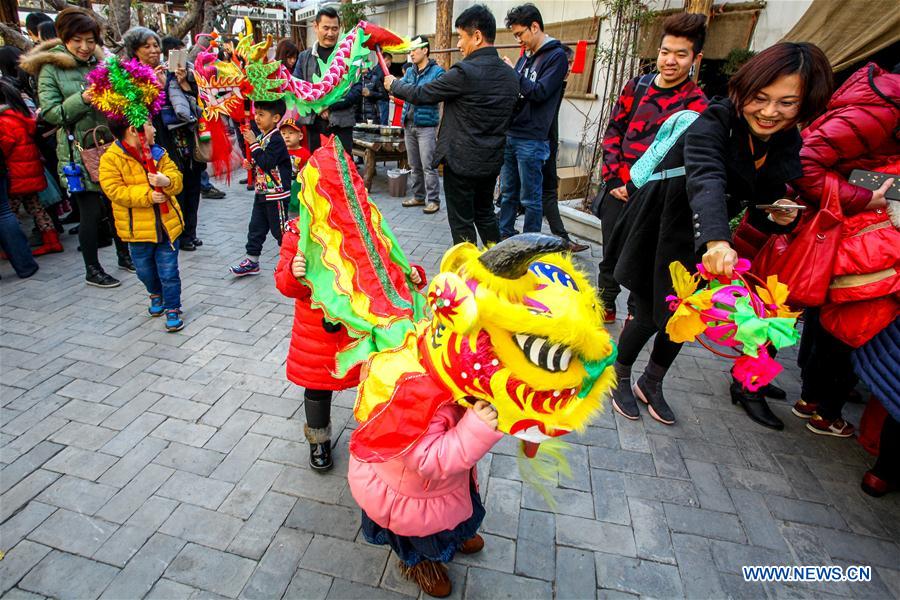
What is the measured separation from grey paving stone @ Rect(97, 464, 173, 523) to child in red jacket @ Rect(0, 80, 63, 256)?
3763mm

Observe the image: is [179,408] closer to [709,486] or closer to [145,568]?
[145,568]

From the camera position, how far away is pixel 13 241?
15.0ft

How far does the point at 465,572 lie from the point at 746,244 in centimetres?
240

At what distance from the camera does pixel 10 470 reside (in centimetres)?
256

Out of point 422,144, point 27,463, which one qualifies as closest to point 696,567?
point 27,463

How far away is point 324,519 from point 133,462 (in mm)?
1140

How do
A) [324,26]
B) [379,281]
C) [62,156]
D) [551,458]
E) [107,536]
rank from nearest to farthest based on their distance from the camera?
[551,458], [379,281], [107,536], [62,156], [324,26]

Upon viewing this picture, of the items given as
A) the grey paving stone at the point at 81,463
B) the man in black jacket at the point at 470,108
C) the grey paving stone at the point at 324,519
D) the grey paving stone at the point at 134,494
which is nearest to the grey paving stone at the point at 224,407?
the grey paving stone at the point at 134,494

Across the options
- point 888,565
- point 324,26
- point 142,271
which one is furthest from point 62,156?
point 888,565

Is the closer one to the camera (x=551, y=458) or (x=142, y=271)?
(x=551, y=458)

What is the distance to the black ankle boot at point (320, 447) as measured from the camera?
2.55 m

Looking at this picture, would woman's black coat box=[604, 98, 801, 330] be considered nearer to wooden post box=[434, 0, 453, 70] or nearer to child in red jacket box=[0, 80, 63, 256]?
child in red jacket box=[0, 80, 63, 256]

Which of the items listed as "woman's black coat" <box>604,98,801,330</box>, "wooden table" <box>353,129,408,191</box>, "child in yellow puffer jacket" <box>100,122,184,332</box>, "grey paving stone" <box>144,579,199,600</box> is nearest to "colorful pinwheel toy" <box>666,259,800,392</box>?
"woman's black coat" <box>604,98,801,330</box>

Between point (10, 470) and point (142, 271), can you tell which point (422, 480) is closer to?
point (10, 470)
